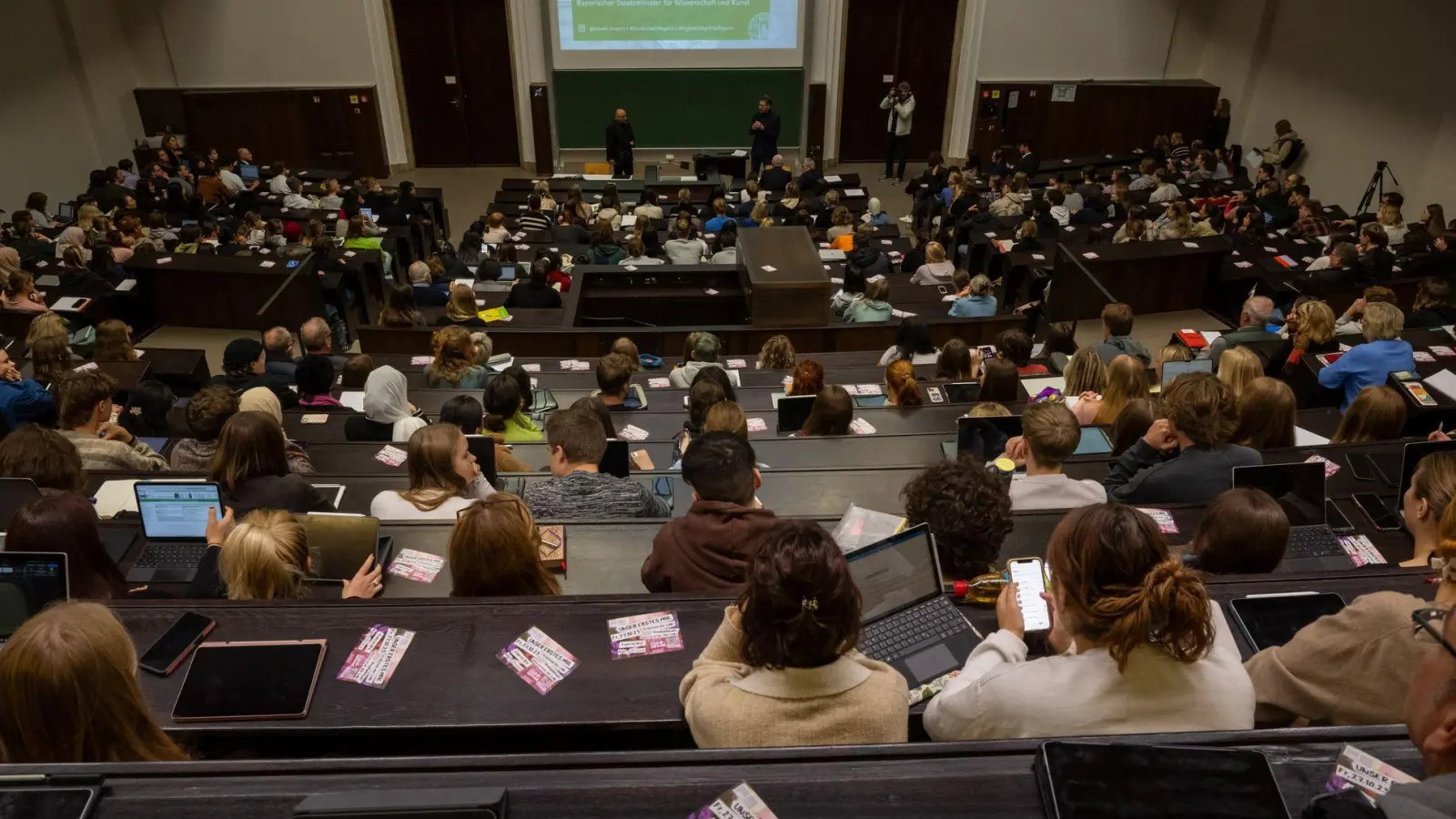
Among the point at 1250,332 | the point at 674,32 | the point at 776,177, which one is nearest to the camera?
the point at 1250,332

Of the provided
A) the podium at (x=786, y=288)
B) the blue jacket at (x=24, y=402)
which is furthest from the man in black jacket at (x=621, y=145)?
the blue jacket at (x=24, y=402)

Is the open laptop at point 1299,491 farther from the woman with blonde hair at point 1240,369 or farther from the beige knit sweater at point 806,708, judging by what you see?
the beige knit sweater at point 806,708

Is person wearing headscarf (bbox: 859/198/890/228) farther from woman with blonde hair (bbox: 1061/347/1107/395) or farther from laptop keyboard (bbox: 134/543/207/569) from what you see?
laptop keyboard (bbox: 134/543/207/569)

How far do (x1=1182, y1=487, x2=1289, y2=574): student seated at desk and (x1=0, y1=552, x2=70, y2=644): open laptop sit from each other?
3.49 meters

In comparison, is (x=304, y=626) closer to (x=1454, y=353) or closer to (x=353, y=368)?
(x=353, y=368)

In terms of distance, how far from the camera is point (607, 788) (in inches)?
61.2

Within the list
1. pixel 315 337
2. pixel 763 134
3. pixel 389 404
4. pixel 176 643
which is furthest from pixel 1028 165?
pixel 176 643

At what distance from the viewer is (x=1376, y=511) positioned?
12.0 feet

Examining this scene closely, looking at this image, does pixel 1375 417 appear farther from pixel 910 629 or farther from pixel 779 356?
pixel 779 356

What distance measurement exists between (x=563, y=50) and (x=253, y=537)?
13264 millimetres

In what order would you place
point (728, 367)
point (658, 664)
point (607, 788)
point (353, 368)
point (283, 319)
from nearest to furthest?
point (607, 788) → point (658, 664) → point (353, 368) → point (728, 367) → point (283, 319)

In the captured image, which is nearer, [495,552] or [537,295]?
[495,552]

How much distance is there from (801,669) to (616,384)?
3.90 meters

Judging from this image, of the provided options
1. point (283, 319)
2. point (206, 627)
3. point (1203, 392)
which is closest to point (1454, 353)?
point (1203, 392)
